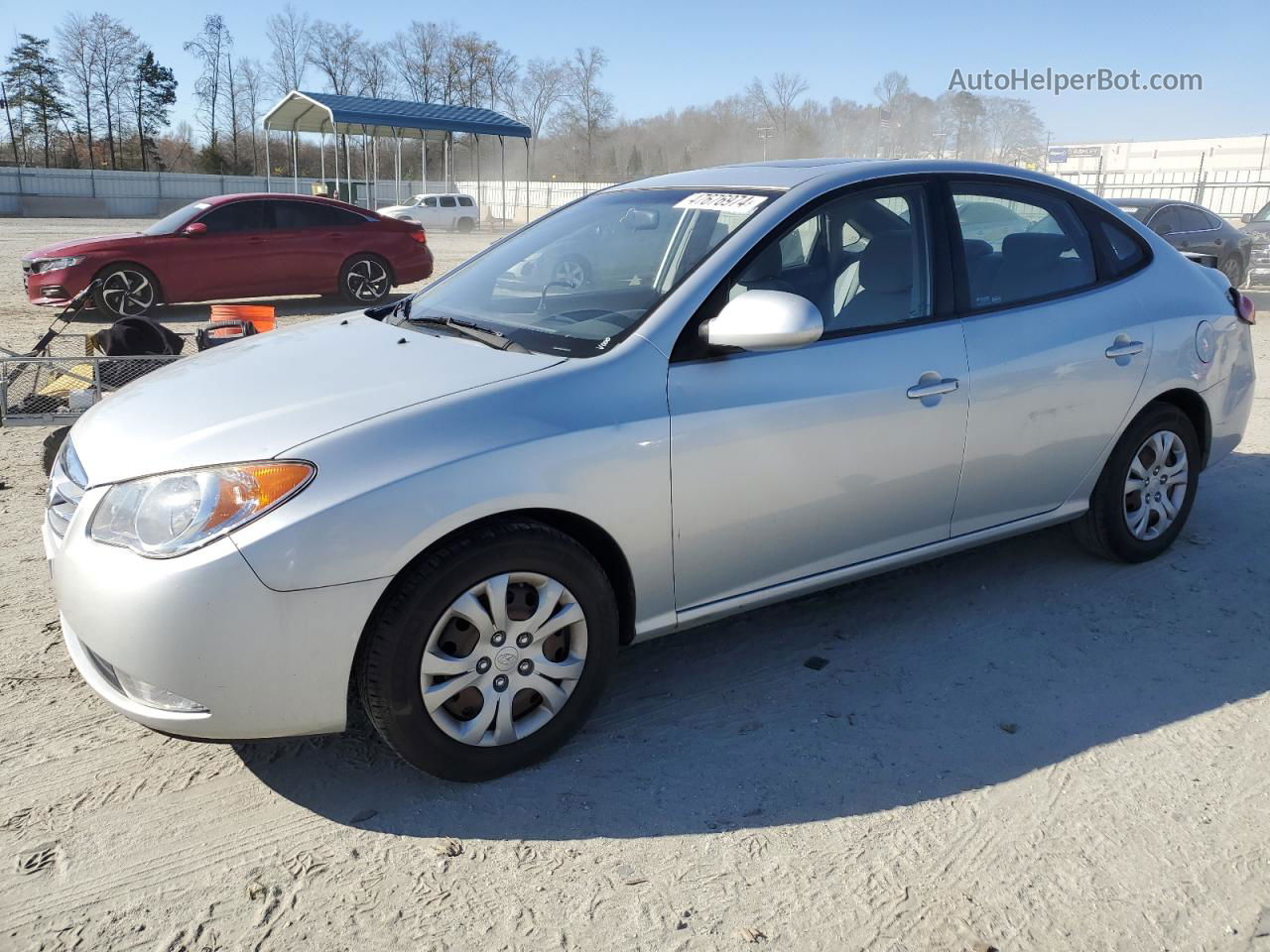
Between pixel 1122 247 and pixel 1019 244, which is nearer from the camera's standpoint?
pixel 1019 244

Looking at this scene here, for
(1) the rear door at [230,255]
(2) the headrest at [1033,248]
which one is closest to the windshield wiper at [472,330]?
(2) the headrest at [1033,248]

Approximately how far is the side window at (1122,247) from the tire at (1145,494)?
0.60 meters

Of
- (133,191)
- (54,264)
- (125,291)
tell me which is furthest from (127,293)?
(133,191)

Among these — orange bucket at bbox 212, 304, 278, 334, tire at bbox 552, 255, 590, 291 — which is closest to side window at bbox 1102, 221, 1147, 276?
tire at bbox 552, 255, 590, 291

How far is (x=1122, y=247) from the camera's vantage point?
430cm

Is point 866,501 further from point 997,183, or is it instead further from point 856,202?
point 997,183

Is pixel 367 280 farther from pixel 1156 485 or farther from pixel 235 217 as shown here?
pixel 1156 485

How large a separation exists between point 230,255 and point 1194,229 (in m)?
13.5

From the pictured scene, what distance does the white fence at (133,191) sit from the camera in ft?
139

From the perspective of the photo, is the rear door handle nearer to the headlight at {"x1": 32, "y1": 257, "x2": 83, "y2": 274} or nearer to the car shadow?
the car shadow

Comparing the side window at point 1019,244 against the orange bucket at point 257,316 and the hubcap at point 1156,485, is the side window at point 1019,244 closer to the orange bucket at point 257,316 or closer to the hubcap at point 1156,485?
the hubcap at point 1156,485

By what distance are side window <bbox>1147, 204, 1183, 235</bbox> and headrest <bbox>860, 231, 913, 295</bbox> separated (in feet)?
42.9

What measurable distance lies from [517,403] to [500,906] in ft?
4.15

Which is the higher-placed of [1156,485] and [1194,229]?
[1194,229]
